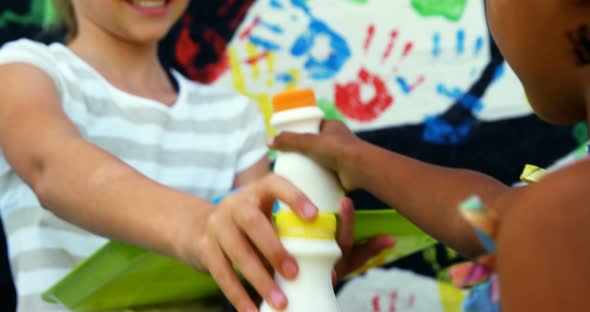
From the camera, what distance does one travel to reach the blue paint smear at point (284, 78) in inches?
47.5

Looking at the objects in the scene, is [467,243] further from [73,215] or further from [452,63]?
[452,63]

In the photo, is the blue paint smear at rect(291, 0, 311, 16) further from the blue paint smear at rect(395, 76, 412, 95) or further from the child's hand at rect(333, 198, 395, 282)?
the child's hand at rect(333, 198, 395, 282)

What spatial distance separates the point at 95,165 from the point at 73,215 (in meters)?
0.05

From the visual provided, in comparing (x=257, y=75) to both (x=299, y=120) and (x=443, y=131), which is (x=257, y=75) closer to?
(x=443, y=131)

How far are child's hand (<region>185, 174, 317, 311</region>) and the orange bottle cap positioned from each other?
6 centimetres

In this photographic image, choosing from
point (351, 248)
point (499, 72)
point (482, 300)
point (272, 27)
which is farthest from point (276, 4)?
point (482, 300)

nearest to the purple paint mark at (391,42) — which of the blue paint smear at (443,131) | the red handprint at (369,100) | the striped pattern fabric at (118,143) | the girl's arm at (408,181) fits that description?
the red handprint at (369,100)

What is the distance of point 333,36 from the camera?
119 centimetres

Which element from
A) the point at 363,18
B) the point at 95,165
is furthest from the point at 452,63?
the point at 95,165

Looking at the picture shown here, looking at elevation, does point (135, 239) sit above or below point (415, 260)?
above

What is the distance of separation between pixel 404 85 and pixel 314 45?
16 centimetres

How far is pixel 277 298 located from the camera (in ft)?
1.49

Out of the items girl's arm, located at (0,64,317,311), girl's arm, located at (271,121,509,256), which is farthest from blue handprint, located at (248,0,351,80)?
girl's arm, located at (271,121,509,256)

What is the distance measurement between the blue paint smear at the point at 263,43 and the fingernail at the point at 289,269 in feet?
2.63
